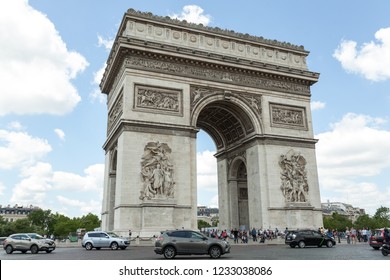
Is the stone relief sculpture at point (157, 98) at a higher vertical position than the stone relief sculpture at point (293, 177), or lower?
higher

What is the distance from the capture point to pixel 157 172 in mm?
26641

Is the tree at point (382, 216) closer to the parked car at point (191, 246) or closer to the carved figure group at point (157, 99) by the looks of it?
the carved figure group at point (157, 99)

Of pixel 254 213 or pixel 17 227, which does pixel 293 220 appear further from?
pixel 17 227

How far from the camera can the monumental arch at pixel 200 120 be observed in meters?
26.6

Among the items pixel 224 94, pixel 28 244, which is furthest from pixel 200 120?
pixel 28 244

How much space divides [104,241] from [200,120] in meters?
16.9

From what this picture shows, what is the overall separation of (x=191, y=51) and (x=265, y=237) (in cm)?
1516

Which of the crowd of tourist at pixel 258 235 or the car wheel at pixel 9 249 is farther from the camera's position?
the crowd of tourist at pixel 258 235

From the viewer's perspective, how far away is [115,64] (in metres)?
30.4

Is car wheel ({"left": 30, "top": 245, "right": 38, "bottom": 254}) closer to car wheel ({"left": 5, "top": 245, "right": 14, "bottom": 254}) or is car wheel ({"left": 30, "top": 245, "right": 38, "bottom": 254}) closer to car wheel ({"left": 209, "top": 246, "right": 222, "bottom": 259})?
car wheel ({"left": 5, "top": 245, "right": 14, "bottom": 254})

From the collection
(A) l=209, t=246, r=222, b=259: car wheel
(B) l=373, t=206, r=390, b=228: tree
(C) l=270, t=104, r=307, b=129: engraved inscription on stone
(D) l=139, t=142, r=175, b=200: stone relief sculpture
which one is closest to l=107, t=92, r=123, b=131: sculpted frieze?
(D) l=139, t=142, r=175, b=200: stone relief sculpture

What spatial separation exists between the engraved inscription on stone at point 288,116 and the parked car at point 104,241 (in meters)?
16.2

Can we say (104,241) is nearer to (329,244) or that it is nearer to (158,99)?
(158,99)

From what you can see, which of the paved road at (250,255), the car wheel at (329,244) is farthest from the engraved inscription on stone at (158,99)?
the car wheel at (329,244)
